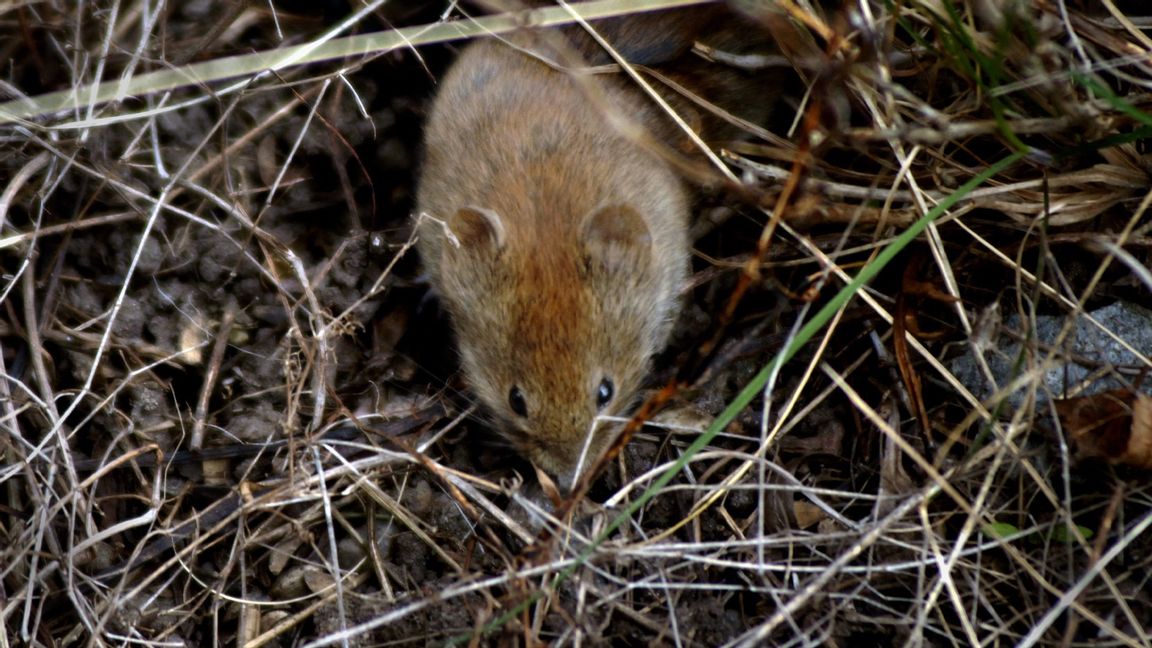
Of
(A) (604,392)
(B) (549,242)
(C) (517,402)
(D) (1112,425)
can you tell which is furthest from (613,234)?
(D) (1112,425)

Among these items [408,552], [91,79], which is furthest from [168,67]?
[408,552]

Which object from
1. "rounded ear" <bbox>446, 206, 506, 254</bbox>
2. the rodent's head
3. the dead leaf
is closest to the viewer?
the dead leaf

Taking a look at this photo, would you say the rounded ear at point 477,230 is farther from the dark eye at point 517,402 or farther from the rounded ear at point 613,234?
the dark eye at point 517,402

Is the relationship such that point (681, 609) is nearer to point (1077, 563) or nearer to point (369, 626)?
point (369, 626)

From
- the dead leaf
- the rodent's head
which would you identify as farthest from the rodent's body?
the dead leaf

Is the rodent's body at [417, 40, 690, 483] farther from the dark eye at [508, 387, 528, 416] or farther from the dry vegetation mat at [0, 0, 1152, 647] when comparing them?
the dry vegetation mat at [0, 0, 1152, 647]

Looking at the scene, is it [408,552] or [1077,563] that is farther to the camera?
[408,552]

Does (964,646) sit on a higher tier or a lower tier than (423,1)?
lower
